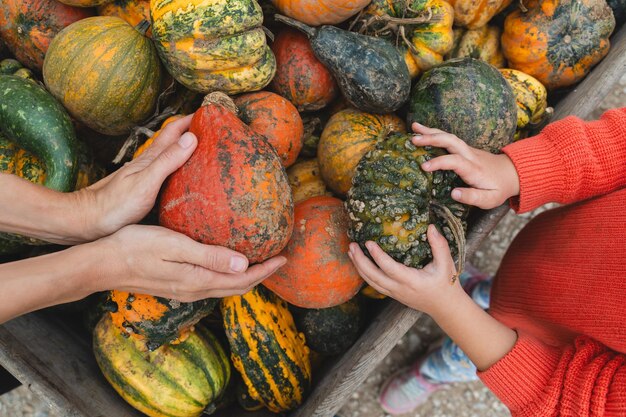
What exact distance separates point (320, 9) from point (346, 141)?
0.35m

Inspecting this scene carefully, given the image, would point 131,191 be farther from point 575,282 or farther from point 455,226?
point 575,282

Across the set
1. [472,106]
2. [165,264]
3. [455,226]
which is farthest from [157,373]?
[472,106]

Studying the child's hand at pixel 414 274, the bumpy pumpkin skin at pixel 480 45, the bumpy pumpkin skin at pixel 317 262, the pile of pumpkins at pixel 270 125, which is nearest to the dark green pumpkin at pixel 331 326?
the pile of pumpkins at pixel 270 125

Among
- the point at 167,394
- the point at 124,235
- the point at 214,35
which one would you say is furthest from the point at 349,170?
the point at 167,394

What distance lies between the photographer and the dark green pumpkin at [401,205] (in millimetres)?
1088

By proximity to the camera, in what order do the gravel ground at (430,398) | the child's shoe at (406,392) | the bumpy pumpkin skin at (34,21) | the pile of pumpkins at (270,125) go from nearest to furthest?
the pile of pumpkins at (270,125)
the bumpy pumpkin skin at (34,21)
the child's shoe at (406,392)
the gravel ground at (430,398)

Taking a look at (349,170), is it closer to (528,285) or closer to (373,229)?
(373,229)

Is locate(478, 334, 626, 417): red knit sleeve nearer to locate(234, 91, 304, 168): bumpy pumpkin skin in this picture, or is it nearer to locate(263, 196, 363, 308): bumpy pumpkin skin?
locate(263, 196, 363, 308): bumpy pumpkin skin

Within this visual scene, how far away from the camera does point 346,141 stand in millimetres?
1296

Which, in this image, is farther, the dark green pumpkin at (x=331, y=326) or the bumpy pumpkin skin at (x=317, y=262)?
the dark green pumpkin at (x=331, y=326)

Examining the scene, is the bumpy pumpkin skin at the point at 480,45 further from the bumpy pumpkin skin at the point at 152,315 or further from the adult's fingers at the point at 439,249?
the bumpy pumpkin skin at the point at 152,315

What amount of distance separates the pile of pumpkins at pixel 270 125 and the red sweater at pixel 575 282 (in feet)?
0.50

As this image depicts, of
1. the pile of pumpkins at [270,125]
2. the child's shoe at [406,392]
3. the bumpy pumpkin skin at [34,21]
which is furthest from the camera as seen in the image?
the child's shoe at [406,392]

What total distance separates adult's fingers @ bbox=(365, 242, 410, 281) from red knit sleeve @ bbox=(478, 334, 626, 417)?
1.26 ft
